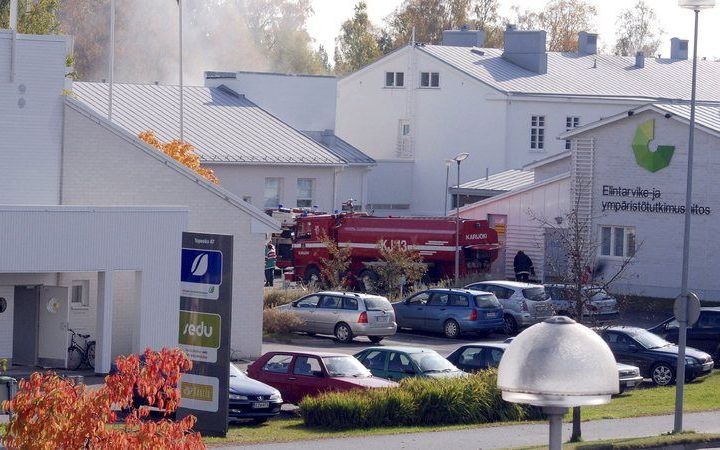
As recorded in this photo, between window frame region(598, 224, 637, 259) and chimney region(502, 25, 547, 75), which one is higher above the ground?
chimney region(502, 25, 547, 75)

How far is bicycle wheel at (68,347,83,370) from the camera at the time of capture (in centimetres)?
2881

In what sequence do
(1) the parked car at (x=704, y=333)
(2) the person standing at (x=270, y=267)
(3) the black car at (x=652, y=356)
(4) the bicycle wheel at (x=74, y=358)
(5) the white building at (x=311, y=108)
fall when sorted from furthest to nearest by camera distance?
1. (5) the white building at (x=311, y=108)
2. (2) the person standing at (x=270, y=267)
3. (1) the parked car at (x=704, y=333)
4. (4) the bicycle wheel at (x=74, y=358)
5. (3) the black car at (x=652, y=356)

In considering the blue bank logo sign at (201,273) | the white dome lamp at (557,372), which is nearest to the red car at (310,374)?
the blue bank logo sign at (201,273)

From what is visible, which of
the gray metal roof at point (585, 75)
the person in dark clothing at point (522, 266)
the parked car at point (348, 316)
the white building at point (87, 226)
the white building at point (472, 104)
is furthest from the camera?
the gray metal roof at point (585, 75)

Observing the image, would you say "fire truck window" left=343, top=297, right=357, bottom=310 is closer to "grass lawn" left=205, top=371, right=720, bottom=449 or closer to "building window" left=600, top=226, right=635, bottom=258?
"grass lawn" left=205, top=371, right=720, bottom=449

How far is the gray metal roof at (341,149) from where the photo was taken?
55.0 metres

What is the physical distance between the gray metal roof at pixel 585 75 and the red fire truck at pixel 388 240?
18843mm

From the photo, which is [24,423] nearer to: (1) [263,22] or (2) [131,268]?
(2) [131,268]

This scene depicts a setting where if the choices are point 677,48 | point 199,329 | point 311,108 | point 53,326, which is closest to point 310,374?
point 199,329

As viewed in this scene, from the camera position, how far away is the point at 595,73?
6700 centimetres

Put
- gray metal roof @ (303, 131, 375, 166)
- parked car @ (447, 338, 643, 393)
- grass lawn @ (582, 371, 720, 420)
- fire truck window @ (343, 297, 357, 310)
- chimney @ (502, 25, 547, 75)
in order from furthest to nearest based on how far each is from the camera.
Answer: chimney @ (502, 25, 547, 75) < gray metal roof @ (303, 131, 375, 166) < fire truck window @ (343, 297, 357, 310) < parked car @ (447, 338, 643, 393) < grass lawn @ (582, 371, 720, 420)

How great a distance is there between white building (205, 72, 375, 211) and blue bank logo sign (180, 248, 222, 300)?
1301 inches

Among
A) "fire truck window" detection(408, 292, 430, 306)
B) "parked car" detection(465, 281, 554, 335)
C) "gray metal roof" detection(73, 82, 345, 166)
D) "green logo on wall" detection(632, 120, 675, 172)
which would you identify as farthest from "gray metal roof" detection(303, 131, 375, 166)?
"parked car" detection(465, 281, 554, 335)

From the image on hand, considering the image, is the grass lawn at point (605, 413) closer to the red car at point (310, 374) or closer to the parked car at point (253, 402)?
the parked car at point (253, 402)
